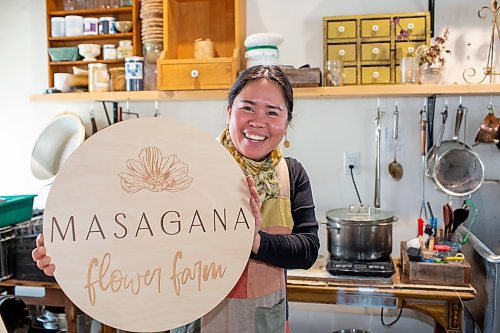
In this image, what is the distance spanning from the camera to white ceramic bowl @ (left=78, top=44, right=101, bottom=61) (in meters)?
2.66

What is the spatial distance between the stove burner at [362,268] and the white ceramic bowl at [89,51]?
61.8 inches

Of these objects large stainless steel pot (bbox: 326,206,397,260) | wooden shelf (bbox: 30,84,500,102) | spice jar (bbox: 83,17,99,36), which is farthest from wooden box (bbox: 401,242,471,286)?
spice jar (bbox: 83,17,99,36)

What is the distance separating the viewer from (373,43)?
93.3 inches

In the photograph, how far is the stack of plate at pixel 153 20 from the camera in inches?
98.0

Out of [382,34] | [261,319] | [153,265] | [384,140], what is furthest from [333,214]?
[153,265]

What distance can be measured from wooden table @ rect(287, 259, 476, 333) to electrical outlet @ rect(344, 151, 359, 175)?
23.5 inches

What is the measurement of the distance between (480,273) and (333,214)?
2.06 ft

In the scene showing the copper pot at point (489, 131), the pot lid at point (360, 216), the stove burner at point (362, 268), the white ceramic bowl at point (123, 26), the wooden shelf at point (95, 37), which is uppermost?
the white ceramic bowl at point (123, 26)

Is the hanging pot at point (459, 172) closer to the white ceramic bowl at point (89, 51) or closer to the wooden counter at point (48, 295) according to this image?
the wooden counter at point (48, 295)

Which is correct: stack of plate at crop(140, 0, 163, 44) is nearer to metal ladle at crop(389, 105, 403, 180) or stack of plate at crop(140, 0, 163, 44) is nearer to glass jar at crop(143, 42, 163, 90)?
glass jar at crop(143, 42, 163, 90)

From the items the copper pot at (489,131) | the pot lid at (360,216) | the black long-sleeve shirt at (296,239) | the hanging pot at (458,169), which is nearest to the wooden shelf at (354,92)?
the copper pot at (489,131)

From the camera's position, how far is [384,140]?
2557 millimetres

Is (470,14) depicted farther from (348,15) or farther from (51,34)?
(51,34)

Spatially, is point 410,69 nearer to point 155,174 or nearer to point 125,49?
point 125,49
